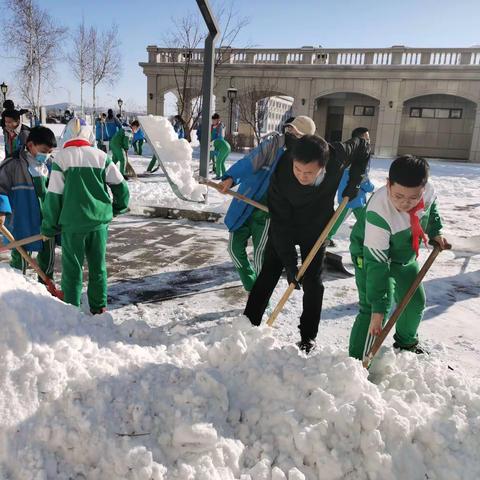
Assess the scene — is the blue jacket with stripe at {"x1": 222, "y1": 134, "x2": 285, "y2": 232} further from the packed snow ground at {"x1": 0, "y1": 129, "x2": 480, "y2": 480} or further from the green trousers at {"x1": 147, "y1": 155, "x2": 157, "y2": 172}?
the green trousers at {"x1": 147, "y1": 155, "x2": 157, "y2": 172}

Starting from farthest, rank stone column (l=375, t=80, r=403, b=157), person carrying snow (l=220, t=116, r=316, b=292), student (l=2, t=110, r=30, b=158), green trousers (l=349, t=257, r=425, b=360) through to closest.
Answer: stone column (l=375, t=80, r=403, b=157)
student (l=2, t=110, r=30, b=158)
person carrying snow (l=220, t=116, r=316, b=292)
green trousers (l=349, t=257, r=425, b=360)

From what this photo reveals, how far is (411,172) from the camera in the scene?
7.77ft

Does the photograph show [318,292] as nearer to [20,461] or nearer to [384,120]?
[20,461]

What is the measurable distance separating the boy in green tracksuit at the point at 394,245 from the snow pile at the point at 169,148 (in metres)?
4.33

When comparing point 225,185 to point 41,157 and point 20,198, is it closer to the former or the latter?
point 41,157

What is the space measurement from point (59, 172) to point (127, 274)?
5.90 ft

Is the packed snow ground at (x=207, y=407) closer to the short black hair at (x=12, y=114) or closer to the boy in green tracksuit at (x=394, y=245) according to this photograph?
the boy in green tracksuit at (x=394, y=245)

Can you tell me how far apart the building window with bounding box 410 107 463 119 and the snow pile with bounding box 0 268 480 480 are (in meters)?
23.4

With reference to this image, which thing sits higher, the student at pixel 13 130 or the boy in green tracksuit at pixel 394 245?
the student at pixel 13 130

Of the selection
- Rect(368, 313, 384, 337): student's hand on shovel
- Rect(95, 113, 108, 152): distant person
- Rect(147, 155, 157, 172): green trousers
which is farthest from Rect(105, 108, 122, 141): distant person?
Rect(368, 313, 384, 337): student's hand on shovel

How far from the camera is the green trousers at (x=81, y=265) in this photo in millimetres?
3266

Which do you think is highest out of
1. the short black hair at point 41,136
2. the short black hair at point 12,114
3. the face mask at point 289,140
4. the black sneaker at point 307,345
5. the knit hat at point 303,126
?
the short black hair at point 12,114

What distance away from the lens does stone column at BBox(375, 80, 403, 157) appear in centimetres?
2245

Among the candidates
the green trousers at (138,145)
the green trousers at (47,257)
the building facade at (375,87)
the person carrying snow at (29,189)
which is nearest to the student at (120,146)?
the green trousers at (138,145)
